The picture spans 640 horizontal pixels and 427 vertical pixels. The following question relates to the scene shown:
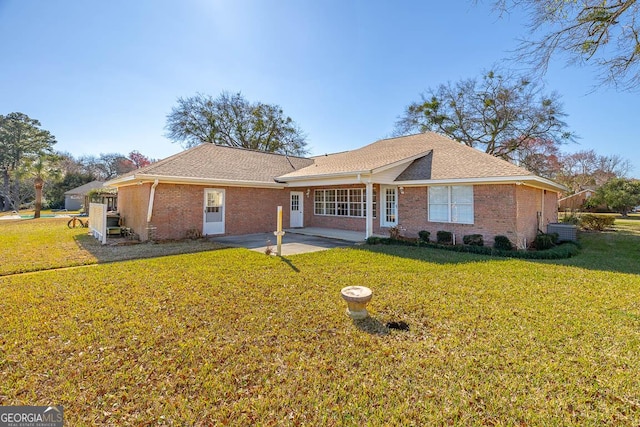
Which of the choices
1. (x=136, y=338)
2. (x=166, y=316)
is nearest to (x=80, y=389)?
(x=136, y=338)

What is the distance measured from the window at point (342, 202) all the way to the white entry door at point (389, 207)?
520 millimetres

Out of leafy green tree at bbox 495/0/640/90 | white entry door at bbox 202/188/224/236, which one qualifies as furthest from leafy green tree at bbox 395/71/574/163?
white entry door at bbox 202/188/224/236

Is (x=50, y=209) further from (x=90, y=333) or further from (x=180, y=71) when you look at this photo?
(x=90, y=333)

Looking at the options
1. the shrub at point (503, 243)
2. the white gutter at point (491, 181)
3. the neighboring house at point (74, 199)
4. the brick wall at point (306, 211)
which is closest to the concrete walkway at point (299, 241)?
the brick wall at point (306, 211)

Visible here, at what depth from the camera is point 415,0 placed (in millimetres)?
10148

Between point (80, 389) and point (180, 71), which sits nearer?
point (80, 389)

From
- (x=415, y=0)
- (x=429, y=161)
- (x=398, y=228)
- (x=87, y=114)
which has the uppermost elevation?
(x=415, y=0)

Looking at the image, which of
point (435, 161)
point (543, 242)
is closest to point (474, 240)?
point (543, 242)

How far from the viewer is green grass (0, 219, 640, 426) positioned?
2.69m

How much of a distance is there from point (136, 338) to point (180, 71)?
11.8m

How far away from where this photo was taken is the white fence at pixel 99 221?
1133 centimetres

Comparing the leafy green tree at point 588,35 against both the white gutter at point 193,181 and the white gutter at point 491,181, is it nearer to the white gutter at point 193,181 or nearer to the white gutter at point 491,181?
the white gutter at point 491,181

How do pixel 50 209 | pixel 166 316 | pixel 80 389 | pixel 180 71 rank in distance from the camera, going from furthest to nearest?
1. pixel 50 209
2. pixel 180 71
3. pixel 166 316
4. pixel 80 389

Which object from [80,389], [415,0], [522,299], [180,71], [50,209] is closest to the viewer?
[80,389]
